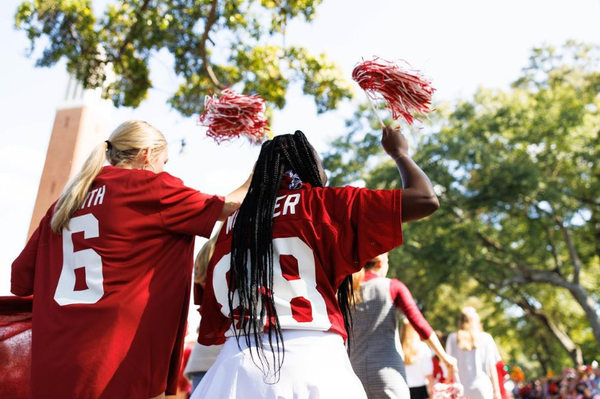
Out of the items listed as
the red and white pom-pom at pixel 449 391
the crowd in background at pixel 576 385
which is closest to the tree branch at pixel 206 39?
the red and white pom-pom at pixel 449 391

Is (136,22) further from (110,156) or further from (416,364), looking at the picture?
(416,364)

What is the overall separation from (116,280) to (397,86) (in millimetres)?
1534

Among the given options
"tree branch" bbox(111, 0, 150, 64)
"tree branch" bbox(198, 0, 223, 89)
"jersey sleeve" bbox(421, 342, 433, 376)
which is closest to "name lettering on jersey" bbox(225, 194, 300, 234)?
"jersey sleeve" bbox(421, 342, 433, 376)

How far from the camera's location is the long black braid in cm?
200

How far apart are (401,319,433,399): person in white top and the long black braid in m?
5.19

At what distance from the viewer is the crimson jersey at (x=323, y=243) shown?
201cm

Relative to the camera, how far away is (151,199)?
2637 millimetres

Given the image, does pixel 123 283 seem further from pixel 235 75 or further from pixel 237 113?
pixel 235 75

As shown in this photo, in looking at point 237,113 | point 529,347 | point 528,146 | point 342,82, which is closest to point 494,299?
point 529,347

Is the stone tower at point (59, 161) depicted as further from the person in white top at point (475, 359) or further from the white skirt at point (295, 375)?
the person in white top at point (475, 359)

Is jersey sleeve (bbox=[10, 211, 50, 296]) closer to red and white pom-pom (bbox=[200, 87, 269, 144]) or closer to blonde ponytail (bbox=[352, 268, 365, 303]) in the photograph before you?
red and white pom-pom (bbox=[200, 87, 269, 144])

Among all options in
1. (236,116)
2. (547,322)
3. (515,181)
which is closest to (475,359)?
(236,116)

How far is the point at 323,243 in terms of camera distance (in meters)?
2.09

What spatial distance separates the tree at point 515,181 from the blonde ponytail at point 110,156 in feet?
55.8
